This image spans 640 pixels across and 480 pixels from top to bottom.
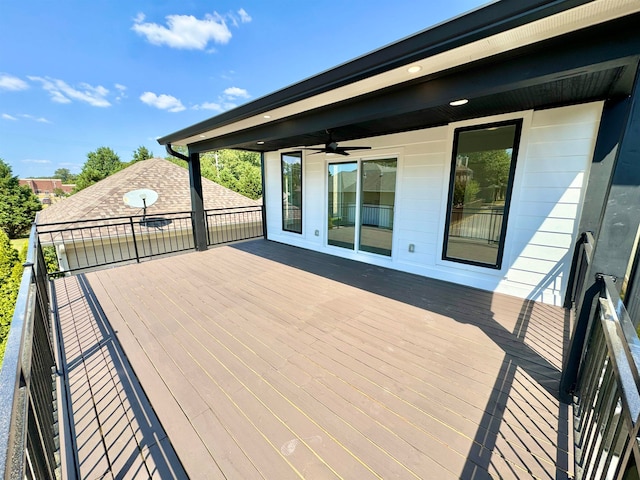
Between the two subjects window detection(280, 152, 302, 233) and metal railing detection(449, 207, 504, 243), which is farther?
window detection(280, 152, 302, 233)

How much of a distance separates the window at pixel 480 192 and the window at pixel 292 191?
10.9ft

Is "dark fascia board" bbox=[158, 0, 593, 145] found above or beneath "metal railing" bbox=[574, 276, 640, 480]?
above

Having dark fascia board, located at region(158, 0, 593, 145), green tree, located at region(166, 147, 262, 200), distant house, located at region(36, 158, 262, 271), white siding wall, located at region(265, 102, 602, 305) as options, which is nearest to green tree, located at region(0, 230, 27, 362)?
distant house, located at region(36, 158, 262, 271)

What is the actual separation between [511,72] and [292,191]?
4823mm

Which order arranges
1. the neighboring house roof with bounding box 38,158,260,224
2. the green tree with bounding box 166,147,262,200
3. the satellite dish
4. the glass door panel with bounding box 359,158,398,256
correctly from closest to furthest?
1. the glass door panel with bounding box 359,158,398,256
2. the satellite dish
3. the neighboring house roof with bounding box 38,158,260,224
4. the green tree with bounding box 166,147,262,200

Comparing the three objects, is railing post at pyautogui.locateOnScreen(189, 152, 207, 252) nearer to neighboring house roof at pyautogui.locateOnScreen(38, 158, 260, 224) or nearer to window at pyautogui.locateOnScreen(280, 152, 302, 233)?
window at pyautogui.locateOnScreen(280, 152, 302, 233)

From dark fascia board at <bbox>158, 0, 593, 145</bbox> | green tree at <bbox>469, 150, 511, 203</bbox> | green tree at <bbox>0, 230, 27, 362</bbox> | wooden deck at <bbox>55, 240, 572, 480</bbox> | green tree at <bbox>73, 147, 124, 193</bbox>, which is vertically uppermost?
green tree at <bbox>73, 147, 124, 193</bbox>

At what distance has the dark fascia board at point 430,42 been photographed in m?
1.50

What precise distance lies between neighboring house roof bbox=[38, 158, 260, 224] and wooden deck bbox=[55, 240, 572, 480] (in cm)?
609

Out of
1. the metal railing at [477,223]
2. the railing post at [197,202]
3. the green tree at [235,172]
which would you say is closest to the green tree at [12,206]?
the green tree at [235,172]

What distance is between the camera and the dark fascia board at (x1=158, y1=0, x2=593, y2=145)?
59.2 inches

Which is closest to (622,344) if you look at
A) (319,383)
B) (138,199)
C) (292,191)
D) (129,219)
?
(319,383)

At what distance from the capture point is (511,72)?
6.43ft

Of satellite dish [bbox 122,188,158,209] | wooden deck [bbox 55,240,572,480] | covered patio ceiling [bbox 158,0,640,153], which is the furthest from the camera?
satellite dish [bbox 122,188,158,209]
